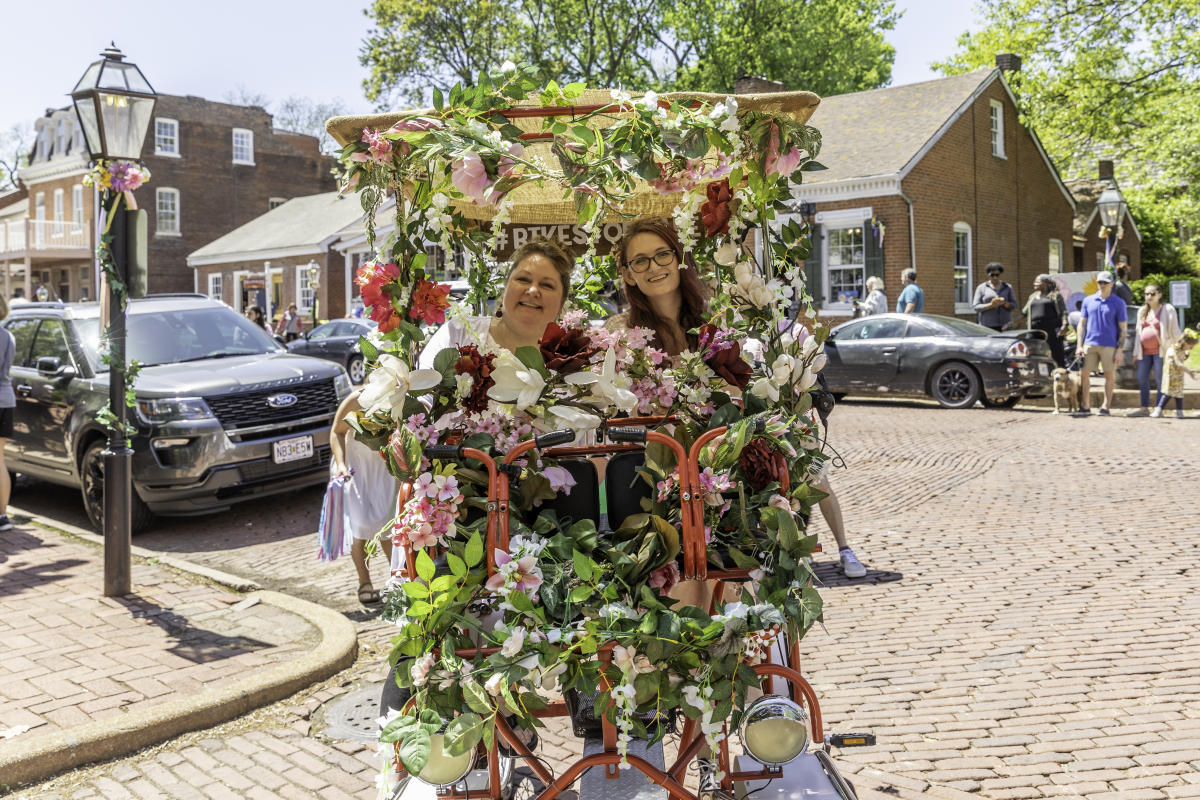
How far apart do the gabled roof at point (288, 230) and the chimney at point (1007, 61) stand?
77.1 feet

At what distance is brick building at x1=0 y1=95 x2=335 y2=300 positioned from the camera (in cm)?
4453

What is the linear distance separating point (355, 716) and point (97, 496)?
17.1 ft

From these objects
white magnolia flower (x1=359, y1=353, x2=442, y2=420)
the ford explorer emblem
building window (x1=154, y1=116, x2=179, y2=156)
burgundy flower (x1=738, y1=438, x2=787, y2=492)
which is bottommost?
the ford explorer emblem

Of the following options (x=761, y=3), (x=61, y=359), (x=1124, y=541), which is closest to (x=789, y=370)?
(x=1124, y=541)

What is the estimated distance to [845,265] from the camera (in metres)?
24.8

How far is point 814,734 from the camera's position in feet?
8.50

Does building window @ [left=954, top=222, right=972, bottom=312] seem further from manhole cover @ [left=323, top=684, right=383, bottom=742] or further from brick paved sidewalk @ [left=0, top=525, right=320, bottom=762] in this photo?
manhole cover @ [left=323, top=684, right=383, bottom=742]

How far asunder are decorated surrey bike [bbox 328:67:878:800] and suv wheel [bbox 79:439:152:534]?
610 cm

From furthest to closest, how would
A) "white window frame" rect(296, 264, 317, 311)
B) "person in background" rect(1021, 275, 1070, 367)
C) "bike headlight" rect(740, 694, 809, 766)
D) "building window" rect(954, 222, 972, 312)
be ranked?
"white window frame" rect(296, 264, 317, 311)
"building window" rect(954, 222, 972, 312)
"person in background" rect(1021, 275, 1070, 367)
"bike headlight" rect(740, 694, 809, 766)

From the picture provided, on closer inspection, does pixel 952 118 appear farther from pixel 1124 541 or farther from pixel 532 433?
pixel 532 433

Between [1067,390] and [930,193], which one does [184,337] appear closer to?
[1067,390]

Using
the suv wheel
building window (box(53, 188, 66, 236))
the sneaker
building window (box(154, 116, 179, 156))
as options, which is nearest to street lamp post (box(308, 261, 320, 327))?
building window (box(154, 116, 179, 156))

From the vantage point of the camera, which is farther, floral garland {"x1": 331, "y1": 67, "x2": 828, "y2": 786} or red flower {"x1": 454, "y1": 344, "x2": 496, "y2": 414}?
red flower {"x1": 454, "y1": 344, "x2": 496, "y2": 414}

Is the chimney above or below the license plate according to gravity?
above
